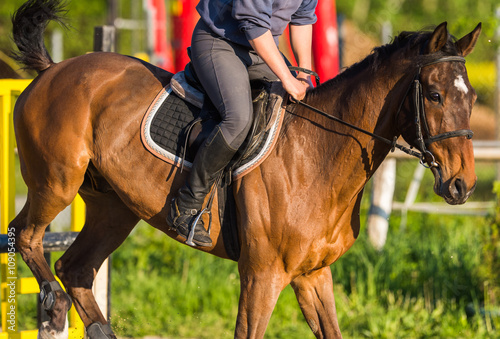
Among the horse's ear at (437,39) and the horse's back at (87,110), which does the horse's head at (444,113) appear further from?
the horse's back at (87,110)

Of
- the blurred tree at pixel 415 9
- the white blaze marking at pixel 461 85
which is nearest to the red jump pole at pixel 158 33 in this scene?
the blurred tree at pixel 415 9

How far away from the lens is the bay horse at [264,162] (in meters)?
3.31

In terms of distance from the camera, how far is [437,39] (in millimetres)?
3299

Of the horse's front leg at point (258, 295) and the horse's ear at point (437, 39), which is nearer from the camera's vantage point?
the horse's ear at point (437, 39)

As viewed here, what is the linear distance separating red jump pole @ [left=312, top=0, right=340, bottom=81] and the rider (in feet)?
12.8

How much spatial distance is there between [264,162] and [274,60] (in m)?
0.57

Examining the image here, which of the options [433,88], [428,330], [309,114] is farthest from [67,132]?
→ [428,330]

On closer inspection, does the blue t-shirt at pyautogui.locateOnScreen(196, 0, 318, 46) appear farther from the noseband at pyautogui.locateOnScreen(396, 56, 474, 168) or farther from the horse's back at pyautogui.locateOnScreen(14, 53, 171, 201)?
the noseband at pyautogui.locateOnScreen(396, 56, 474, 168)

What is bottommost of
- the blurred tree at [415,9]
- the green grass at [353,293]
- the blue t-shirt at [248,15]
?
the green grass at [353,293]

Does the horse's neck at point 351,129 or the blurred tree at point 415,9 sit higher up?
the blurred tree at point 415,9

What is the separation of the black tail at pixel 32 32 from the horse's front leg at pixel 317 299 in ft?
7.41

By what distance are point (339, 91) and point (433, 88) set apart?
61cm

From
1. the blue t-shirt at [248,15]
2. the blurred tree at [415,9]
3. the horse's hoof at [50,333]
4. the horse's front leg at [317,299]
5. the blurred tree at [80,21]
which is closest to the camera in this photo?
the blue t-shirt at [248,15]

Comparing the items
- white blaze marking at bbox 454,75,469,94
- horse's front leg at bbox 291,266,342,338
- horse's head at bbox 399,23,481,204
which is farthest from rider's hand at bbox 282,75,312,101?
horse's front leg at bbox 291,266,342,338
